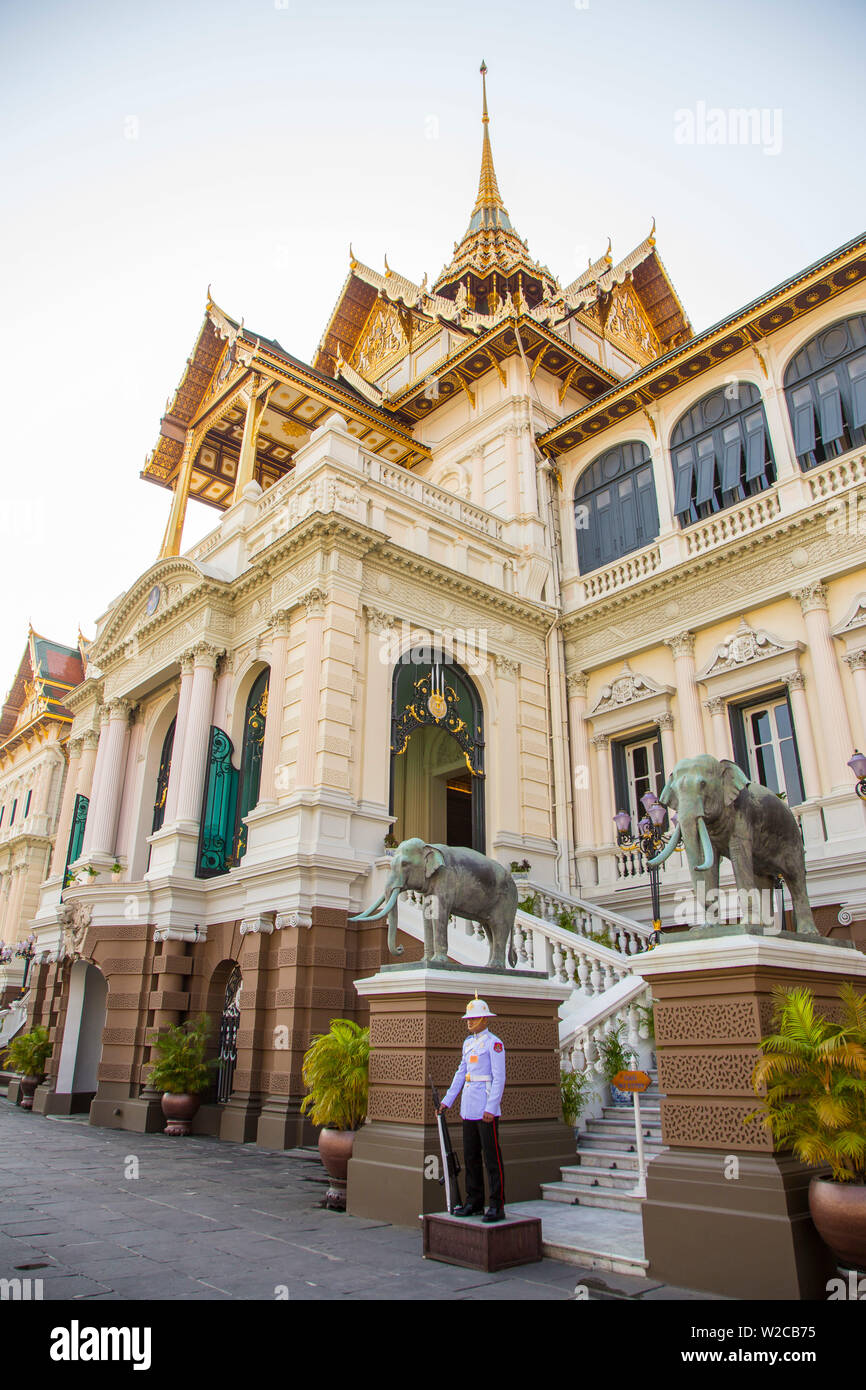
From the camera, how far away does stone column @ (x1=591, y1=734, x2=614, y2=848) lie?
757 inches

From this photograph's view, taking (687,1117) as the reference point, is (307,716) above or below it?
above

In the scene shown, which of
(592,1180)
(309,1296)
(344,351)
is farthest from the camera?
(344,351)

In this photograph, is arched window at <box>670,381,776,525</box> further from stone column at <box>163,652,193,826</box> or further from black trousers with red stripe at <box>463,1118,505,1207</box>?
black trousers with red stripe at <box>463,1118,505,1207</box>

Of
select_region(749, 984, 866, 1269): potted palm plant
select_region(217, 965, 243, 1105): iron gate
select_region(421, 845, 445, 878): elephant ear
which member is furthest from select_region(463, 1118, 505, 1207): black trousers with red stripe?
select_region(217, 965, 243, 1105): iron gate

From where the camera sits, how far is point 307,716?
52.6 feet

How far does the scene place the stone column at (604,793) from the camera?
757 inches

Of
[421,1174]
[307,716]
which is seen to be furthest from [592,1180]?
[307,716]

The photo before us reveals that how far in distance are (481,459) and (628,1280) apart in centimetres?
2011

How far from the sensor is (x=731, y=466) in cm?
1886

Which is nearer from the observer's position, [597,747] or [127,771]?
[597,747]

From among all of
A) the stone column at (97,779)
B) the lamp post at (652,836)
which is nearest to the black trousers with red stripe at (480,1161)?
the lamp post at (652,836)

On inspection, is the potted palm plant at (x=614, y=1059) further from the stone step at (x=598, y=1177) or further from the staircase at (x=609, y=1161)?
the stone step at (x=598, y=1177)

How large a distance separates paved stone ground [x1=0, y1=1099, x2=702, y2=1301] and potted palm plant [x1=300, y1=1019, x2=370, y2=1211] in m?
0.39
